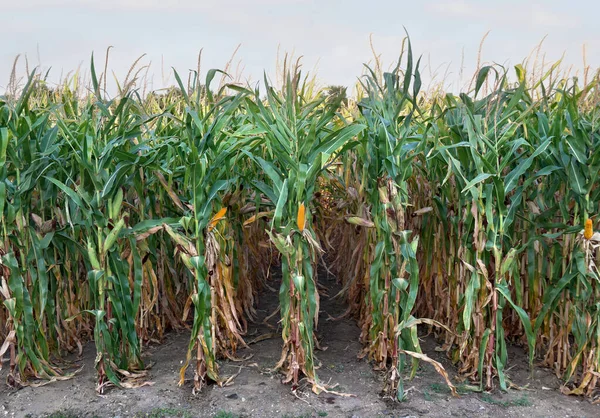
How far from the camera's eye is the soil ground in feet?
11.5

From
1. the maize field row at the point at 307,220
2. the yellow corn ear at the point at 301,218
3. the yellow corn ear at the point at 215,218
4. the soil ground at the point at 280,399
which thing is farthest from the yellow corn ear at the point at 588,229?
the yellow corn ear at the point at 215,218

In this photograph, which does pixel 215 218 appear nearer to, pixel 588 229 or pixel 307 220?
pixel 307 220

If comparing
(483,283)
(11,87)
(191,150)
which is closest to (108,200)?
(191,150)

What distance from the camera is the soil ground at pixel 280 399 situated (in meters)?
3.51

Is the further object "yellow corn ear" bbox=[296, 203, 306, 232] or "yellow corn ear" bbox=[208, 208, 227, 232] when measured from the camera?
"yellow corn ear" bbox=[208, 208, 227, 232]

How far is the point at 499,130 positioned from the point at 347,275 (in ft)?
7.49

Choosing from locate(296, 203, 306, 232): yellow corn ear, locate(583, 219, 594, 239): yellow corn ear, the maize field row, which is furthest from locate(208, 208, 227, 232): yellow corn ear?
locate(583, 219, 594, 239): yellow corn ear

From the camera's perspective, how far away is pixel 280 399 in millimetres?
3596

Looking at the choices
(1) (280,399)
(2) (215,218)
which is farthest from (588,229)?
(2) (215,218)

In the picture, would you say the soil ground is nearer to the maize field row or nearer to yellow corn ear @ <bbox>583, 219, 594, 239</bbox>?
the maize field row

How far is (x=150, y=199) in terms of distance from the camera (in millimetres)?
4344

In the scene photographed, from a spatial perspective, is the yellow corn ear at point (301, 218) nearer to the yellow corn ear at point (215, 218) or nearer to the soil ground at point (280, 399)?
the yellow corn ear at point (215, 218)

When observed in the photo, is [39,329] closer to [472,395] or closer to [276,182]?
[276,182]

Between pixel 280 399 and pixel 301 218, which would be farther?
pixel 280 399
